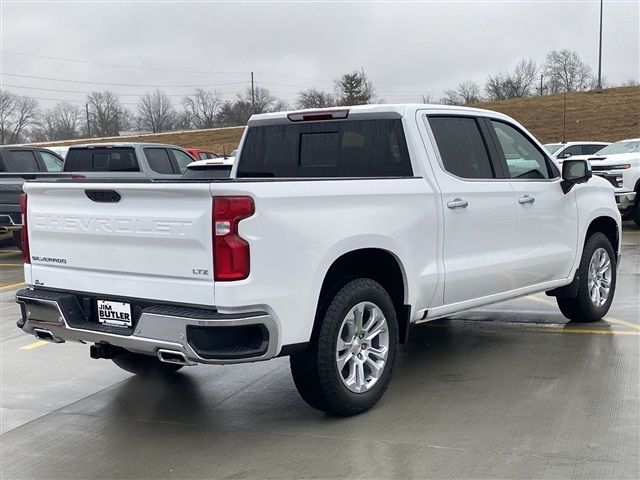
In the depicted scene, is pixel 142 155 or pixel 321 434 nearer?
pixel 321 434

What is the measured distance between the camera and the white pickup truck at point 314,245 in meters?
3.93

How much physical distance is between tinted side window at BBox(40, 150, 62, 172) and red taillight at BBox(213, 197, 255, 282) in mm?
12097

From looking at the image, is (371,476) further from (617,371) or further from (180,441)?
(617,371)

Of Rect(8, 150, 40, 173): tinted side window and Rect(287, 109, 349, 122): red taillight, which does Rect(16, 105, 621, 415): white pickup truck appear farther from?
Rect(8, 150, 40, 173): tinted side window

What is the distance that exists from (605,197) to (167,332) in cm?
478

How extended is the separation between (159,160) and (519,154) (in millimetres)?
9638

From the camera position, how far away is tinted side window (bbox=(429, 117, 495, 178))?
5430 millimetres

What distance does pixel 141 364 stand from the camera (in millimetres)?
5621

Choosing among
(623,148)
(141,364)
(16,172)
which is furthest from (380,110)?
(623,148)

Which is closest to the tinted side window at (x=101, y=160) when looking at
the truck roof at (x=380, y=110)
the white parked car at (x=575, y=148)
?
the truck roof at (x=380, y=110)

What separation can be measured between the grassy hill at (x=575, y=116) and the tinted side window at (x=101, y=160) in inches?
1077

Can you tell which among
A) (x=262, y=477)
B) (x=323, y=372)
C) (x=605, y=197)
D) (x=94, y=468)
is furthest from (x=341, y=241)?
(x=605, y=197)

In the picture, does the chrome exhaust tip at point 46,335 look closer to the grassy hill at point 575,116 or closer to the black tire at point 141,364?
the black tire at point 141,364

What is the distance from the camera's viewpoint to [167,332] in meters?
3.98
